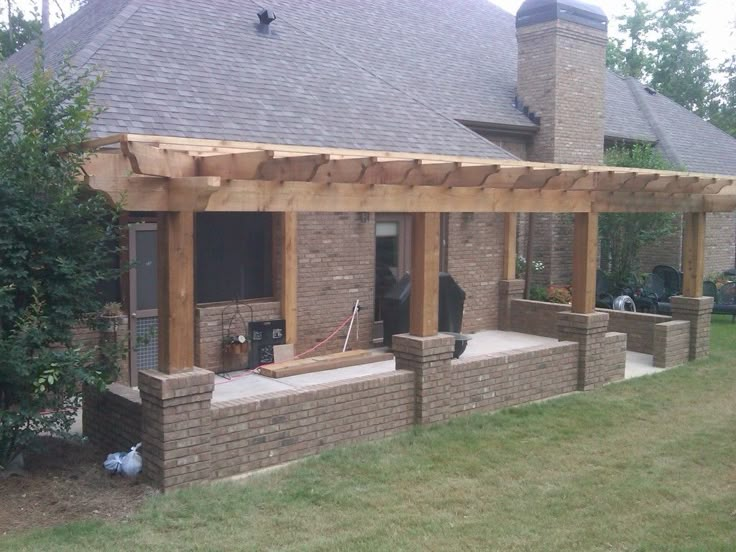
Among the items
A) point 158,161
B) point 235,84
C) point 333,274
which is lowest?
point 333,274

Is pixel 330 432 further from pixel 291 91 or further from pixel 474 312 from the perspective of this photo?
pixel 474 312

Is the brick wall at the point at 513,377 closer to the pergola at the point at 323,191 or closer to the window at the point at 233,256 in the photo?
the pergola at the point at 323,191

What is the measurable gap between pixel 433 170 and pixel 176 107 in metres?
3.60

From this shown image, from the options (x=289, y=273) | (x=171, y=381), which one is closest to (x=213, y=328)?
(x=289, y=273)

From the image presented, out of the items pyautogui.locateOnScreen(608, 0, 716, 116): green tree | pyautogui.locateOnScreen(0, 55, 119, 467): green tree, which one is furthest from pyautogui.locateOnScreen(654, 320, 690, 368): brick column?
pyautogui.locateOnScreen(608, 0, 716, 116): green tree

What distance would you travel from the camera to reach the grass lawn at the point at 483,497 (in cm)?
493

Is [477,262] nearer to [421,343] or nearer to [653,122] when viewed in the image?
[421,343]

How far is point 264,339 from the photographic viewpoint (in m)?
10.1

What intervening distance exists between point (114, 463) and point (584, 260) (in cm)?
604

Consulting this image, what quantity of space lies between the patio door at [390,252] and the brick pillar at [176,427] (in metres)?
5.93

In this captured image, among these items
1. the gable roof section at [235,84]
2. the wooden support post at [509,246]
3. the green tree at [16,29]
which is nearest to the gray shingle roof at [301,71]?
the gable roof section at [235,84]

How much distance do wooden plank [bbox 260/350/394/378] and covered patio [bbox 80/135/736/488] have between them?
18cm

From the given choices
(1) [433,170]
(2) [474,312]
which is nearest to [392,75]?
(2) [474,312]

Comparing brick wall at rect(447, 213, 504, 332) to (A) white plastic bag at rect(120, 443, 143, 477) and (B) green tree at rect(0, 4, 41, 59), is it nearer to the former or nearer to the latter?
(A) white plastic bag at rect(120, 443, 143, 477)
